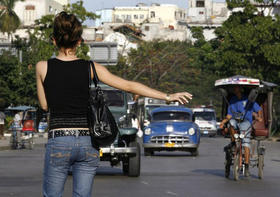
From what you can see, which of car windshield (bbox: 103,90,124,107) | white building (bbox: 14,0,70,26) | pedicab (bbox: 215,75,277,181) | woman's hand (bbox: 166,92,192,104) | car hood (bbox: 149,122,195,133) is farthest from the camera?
white building (bbox: 14,0,70,26)

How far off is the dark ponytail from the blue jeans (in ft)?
2.25

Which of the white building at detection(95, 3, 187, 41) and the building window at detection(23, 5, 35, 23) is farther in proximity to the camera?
the white building at detection(95, 3, 187, 41)

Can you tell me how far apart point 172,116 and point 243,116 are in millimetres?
12553

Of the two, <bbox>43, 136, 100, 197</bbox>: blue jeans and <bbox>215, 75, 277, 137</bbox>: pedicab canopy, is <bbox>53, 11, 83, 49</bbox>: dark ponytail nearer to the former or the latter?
<bbox>43, 136, 100, 197</bbox>: blue jeans

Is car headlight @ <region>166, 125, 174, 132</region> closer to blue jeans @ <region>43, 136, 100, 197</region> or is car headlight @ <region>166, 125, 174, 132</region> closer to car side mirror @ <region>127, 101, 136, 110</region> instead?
car side mirror @ <region>127, 101, 136, 110</region>

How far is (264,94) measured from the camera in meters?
22.7

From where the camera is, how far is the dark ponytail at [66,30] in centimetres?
617

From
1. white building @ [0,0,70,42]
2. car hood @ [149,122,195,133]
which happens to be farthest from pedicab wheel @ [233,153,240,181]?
white building @ [0,0,70,42]

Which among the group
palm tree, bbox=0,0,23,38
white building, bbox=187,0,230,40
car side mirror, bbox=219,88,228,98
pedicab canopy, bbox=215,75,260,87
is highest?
white building, bbox=187,0,230,40

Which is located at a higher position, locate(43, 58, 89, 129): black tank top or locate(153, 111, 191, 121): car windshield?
locate(43, 58, 89, 129): black tank top

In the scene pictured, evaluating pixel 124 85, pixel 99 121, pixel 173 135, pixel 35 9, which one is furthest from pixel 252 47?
pixel 35 9

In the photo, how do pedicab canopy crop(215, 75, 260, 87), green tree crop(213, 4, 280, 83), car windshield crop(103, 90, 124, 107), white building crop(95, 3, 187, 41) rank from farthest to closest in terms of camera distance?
white building crop(95, 3, 187, 41)
green tree crop(213, 4, 280, 83)
car windshield crop(103, 90, 124, 107)
pedicab canopy crop(215, 75, 260, 87)

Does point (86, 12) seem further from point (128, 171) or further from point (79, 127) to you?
point (79, 127)

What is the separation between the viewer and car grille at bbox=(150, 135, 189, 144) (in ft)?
93.4
